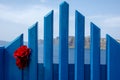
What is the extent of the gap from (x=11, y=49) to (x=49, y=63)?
95 cm

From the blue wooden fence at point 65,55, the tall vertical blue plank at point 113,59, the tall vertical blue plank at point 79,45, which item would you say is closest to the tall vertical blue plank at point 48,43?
the blue wooden fence at point 65,55

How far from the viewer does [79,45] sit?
5.75 meters

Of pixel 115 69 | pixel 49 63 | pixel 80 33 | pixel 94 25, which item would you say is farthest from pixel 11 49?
pixel 115 69

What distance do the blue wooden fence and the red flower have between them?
0.39 ft

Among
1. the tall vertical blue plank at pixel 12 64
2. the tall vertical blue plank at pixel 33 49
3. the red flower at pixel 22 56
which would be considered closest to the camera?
the red flower at pixel 22 56

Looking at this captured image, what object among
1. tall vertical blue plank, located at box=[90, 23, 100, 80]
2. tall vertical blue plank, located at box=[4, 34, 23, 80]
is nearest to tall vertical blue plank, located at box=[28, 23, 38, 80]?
tall vertical blue plank, located at box=[4, 34, 23, 80]

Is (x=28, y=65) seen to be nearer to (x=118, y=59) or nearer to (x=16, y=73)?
(x=16, y=73)

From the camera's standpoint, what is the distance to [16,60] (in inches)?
225

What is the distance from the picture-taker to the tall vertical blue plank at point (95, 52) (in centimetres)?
570

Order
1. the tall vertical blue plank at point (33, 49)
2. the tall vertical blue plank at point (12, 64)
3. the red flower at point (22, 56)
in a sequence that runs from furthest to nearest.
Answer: the tall vertical blue plank at point (12, 64), the tall vertical blue plank at point (33, 49), the red flower at point (22, 56)

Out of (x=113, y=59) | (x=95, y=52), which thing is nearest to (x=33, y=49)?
(x=95, y=52)

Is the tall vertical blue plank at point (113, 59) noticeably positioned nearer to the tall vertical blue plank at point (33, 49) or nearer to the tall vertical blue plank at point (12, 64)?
the tall vertical blue plank at point (33, 49)

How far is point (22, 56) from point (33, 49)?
0.30m

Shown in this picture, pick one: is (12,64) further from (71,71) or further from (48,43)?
(71,71)
